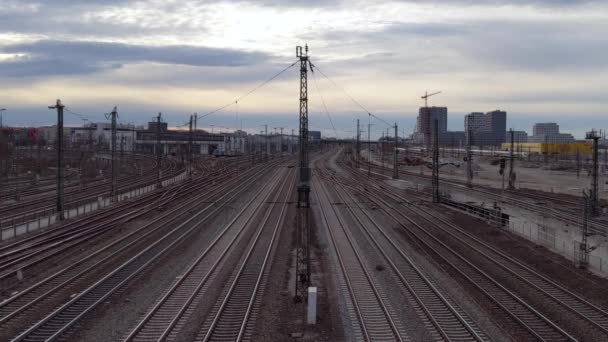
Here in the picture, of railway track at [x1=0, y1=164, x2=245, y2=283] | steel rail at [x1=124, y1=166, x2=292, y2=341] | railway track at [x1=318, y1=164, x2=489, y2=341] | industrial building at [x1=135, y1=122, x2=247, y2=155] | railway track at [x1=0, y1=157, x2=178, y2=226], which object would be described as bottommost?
railway track at [x1=318, y1=164, x2=489, y2=341]

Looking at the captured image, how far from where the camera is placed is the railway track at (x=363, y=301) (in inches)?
548

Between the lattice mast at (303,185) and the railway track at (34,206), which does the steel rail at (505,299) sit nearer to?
the lattice mast at (303,185)

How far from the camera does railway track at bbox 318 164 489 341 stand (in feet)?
45.9

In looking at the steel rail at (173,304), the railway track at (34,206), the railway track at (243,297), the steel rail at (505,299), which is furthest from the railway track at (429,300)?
the railway track at (34,206)

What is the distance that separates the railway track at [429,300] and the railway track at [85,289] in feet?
27.8

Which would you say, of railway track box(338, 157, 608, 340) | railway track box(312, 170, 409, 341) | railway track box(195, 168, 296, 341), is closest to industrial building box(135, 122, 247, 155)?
railway track box(338, 157, 608, 340)

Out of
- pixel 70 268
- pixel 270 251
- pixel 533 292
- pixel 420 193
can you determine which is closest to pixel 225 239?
pixel 270 251

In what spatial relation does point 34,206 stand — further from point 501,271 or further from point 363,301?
point 501,271

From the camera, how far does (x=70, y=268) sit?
20188 millimetres

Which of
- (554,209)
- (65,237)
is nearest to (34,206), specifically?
(65,237)

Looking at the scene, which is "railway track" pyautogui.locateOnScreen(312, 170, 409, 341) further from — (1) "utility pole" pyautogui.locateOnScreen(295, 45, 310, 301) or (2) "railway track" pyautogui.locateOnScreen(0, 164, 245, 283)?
(2) "railway track" pyautogui.locateOnScreen(0, 164, 245, 283)

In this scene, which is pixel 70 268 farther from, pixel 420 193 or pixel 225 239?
pixel 420 193

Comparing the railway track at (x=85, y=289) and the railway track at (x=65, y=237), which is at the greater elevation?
the railway track at (x=65, y=237)

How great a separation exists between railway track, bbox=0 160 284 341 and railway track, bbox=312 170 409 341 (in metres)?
6.67
